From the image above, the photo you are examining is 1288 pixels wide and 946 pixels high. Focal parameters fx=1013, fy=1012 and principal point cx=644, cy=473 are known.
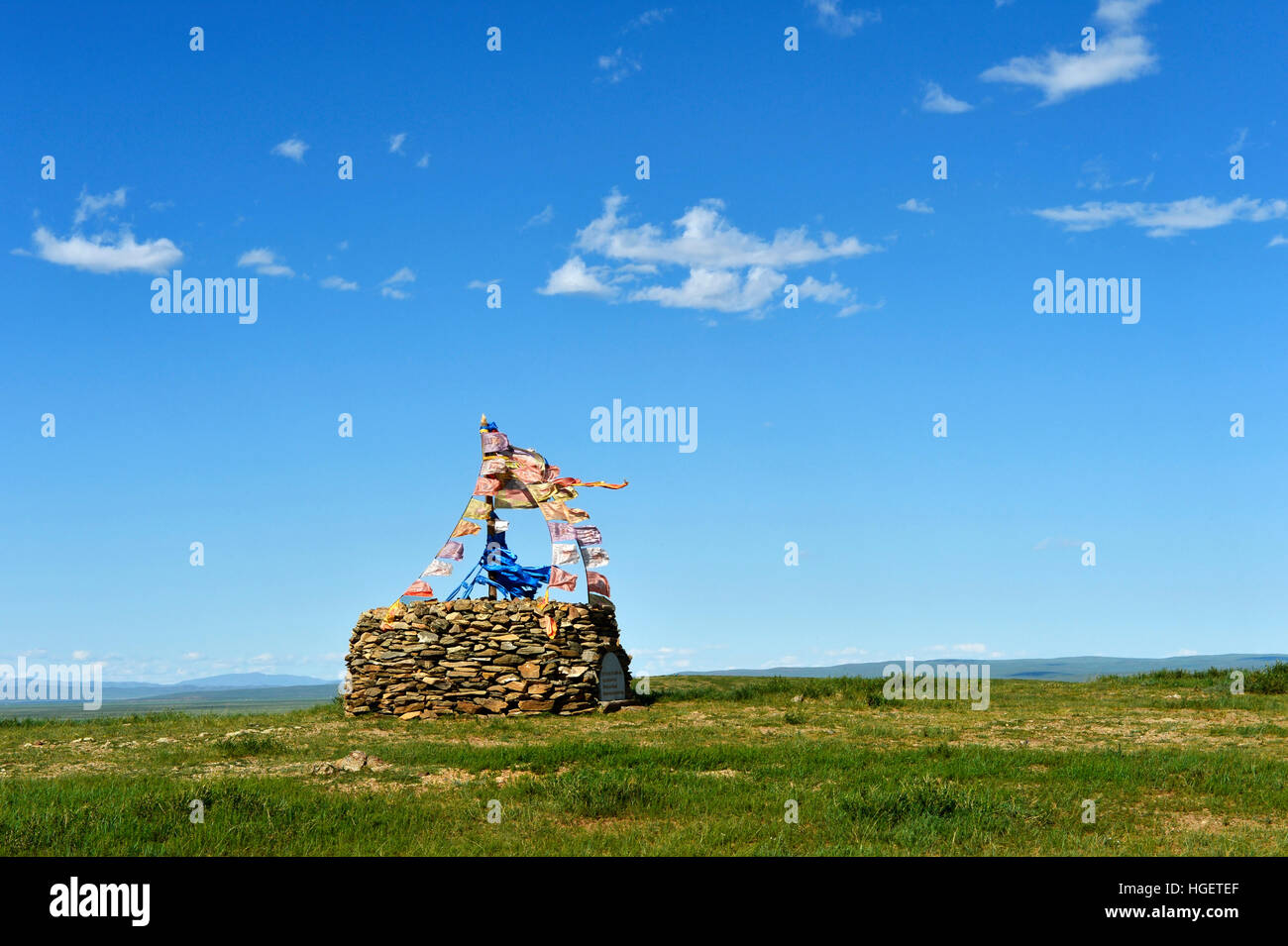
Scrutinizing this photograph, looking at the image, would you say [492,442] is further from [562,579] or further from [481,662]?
[481,662]

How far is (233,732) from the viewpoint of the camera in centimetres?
2272

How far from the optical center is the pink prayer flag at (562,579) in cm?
2595

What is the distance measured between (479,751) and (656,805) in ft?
17.8

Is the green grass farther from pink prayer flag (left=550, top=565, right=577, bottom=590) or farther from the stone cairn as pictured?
pink prayer flag (left=550, top=565, right=577, bottom=590)

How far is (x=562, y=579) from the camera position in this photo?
26.0m

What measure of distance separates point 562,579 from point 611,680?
295cm

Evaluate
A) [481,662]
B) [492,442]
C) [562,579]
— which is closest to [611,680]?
[562,579]

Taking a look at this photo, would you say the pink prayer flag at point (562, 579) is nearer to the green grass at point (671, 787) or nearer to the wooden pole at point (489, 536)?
the wooden pole at point (489, 536)

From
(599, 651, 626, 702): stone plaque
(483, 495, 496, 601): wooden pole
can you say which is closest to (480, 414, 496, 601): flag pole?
(483, 495, 496, 601): wooden pole

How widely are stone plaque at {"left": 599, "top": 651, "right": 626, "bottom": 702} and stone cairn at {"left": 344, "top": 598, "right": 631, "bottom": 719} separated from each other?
0.95 feet

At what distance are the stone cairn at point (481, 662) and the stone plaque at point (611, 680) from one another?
0.95 feet
